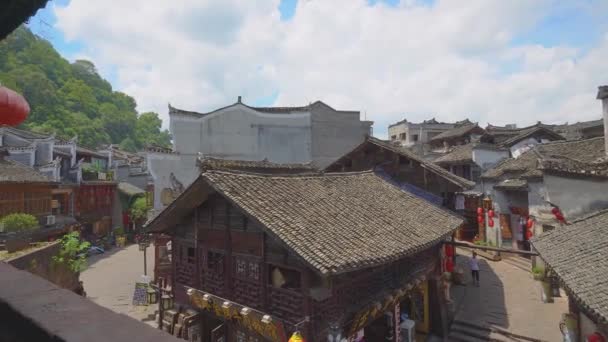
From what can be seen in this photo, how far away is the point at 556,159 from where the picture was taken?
14336mm

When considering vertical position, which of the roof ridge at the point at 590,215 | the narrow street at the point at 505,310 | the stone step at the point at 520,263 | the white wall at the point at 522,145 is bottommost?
the narrow street at the point at 505,310

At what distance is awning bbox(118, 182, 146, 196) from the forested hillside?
11.1 meters

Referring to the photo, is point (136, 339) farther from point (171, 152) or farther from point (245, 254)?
point (171, 152)

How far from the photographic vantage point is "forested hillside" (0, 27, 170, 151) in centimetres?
4636

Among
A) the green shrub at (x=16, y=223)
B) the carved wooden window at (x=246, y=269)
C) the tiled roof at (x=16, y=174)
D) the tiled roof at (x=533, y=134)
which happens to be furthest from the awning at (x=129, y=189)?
the tiled roof at (x=533, y=134)

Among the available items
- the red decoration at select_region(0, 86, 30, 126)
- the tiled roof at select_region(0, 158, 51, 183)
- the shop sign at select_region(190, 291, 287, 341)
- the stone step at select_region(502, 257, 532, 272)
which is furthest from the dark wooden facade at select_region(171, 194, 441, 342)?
the tiled roof at select_region(0, 158, 51, 183)

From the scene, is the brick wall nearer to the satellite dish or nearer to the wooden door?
the wooden door

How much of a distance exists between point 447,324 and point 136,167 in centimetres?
4347

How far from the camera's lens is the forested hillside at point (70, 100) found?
1825 inches

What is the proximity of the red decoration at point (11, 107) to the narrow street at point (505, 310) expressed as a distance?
1616 cm

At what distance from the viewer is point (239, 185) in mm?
11070

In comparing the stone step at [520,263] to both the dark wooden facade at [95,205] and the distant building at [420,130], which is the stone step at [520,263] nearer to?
the distant building at [420,130]

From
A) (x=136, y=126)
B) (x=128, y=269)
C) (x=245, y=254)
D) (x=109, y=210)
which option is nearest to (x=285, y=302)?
(x=245, y=254)

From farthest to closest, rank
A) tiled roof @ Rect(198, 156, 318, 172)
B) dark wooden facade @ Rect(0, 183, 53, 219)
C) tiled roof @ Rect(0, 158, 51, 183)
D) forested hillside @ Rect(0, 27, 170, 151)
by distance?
forested hillside @ Rect(0, 27, 170, 151)
dark wooden facade @ Rect(0, 183, 53, 219)
tiled roof @ Rect(0, 158, 51, 183)
tiled roof @ Rect(198, 156, 318, 172)
